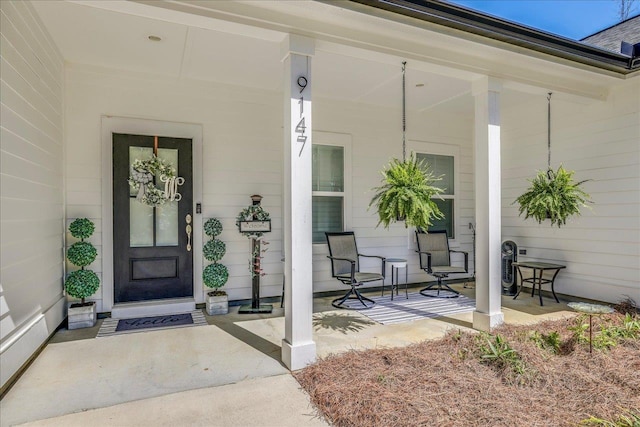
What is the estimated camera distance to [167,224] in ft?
15.3

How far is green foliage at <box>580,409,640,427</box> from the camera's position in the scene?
2.07 meters

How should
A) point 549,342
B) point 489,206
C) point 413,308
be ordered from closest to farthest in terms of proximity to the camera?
point 549,342 < point 489,206 < point 413,308

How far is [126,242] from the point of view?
A: 4461 millimetres

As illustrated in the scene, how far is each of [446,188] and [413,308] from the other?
8.57ft

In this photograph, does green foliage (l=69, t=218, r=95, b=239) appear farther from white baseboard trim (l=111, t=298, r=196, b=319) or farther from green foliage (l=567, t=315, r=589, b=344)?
green foliage (l=567, t=315, r=589, b=344)

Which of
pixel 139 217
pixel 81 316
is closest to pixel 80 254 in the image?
pixel 81 316

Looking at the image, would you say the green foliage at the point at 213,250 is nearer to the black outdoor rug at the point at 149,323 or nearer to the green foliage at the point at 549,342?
the black outdoor rug at the point at 149,323

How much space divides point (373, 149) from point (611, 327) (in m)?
3.70

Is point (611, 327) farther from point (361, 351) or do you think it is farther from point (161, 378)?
point (161, 378)

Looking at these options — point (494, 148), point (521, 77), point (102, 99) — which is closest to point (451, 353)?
point (494, 148)

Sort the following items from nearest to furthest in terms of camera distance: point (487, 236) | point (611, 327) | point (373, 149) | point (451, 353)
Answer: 1. point (451, 353)
2. point (611, 327)
3. point (487, 236)
4. point (373, 149)

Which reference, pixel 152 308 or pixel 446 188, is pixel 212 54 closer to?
pixel 152 308

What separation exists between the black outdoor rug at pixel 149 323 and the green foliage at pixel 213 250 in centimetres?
71

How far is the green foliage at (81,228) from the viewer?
13.1 ft
